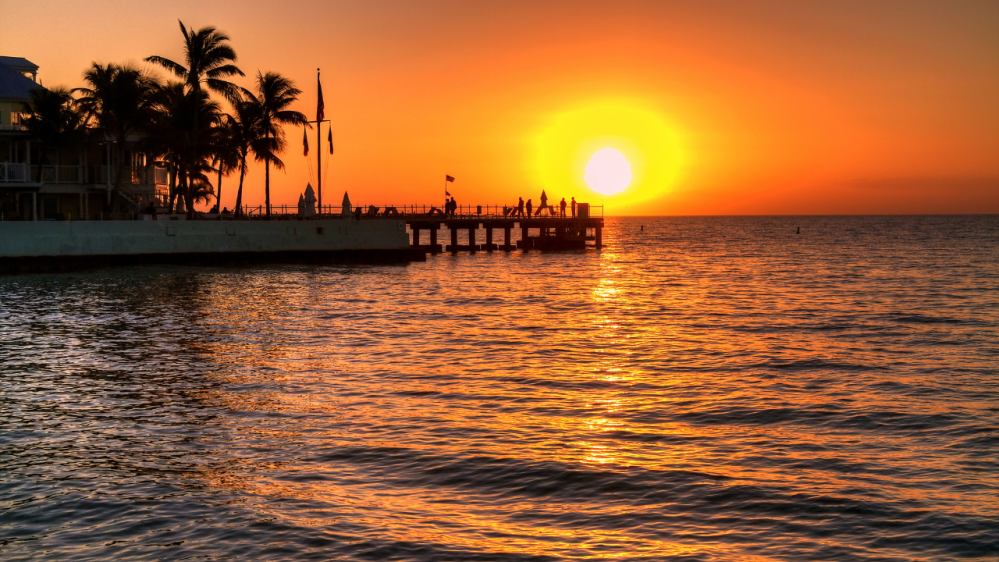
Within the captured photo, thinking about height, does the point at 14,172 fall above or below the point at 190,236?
above

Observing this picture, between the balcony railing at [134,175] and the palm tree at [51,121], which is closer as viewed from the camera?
the palm tree at [51,121]

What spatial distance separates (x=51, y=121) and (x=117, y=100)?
14.3ft

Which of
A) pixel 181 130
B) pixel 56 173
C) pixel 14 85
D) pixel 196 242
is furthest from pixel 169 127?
pixel 196 242

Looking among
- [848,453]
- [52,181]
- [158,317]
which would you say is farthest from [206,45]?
[848,453]

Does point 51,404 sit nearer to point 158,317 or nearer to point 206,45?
point 158,317

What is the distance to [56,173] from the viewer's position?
2135 inches

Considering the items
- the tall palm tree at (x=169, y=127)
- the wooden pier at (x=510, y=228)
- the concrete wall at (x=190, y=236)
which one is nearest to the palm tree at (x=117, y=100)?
the tall palm tree at (x=169, y=127)

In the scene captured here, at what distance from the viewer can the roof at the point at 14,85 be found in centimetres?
5278

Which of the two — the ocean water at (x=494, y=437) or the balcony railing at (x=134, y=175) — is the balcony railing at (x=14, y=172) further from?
the ocean water at (x=494, y=437)

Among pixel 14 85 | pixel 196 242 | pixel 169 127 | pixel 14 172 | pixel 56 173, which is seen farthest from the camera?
pixel 169 127

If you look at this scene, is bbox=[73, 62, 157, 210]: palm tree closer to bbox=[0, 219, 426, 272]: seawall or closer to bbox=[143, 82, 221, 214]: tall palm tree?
bbox=[143, 82, 221, 214]: tall palm tree

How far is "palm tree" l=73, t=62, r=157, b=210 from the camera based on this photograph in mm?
53844

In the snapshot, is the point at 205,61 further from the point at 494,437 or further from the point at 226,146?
the point at 494,437

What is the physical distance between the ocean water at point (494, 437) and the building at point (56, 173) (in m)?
23.6
